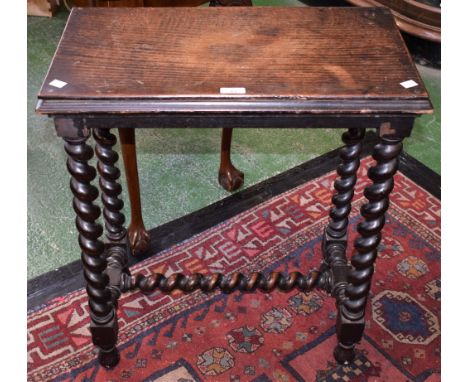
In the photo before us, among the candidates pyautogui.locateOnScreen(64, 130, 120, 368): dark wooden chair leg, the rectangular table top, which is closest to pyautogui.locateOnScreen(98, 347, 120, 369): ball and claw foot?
pyautogui.locateOnScreen(64, 130, 120, 368): dark wooden chair leg

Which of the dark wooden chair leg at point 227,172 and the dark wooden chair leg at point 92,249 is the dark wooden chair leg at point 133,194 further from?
the dark wooden chair leg at point 227,172

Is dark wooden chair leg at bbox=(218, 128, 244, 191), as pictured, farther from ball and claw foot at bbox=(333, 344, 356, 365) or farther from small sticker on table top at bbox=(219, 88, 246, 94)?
small sticker on table top at bbox=(219, 88, 246, 94)

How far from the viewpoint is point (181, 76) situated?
1.37 meters

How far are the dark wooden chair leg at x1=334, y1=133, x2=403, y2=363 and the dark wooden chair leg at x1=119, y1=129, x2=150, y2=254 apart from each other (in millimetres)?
688

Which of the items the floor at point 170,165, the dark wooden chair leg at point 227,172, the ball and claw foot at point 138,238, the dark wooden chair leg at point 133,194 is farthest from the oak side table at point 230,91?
the dark wooden chair leg at point 227,172

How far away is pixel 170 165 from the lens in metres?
2.46

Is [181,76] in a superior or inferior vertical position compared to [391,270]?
superior

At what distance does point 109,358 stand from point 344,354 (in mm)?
628

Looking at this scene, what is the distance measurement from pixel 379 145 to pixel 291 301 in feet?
2.32

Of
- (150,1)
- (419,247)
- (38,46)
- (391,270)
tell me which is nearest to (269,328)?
(391,270)

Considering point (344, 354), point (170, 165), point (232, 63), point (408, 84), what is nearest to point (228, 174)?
point (170, 165)

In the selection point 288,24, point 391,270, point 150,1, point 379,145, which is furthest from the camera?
point 391,270

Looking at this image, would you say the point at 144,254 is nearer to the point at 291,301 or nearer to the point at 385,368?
the point at 291,301

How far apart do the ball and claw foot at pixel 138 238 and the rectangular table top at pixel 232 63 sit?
737 millimetres
